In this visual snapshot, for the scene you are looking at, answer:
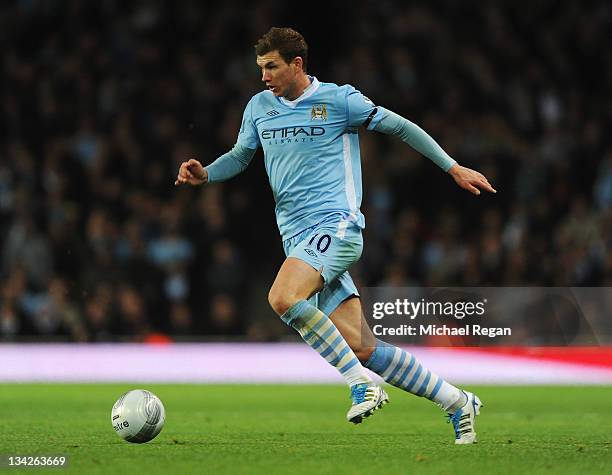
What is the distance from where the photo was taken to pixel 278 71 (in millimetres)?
6758

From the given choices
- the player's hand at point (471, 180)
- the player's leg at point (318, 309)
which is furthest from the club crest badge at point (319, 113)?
the player's hand at point (471, 180)

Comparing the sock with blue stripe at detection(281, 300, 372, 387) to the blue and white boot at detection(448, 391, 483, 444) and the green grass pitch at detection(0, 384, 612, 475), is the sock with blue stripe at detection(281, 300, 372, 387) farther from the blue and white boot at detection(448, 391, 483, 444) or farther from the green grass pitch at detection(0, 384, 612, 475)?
the blue and white boot at detection(448, 391, 483, 444)

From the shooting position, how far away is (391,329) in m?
7.52

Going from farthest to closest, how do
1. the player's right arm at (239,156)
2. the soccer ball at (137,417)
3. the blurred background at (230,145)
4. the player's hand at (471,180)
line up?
the blurred background at (230,145) < the player's right arm at (239,156) < the soccer ball at (137,417) < the player's hand at (471,180)

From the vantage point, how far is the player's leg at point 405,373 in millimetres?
6605

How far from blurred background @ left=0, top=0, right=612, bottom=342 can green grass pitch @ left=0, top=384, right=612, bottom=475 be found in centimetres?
278

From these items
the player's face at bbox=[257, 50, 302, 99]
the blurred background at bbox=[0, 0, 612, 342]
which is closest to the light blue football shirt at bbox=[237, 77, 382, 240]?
the player's face at bbox=[257, 50, 302, 99]

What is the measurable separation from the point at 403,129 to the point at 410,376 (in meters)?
1.30

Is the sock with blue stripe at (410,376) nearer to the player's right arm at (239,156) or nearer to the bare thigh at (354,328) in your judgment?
the bare thigh at (354,328)

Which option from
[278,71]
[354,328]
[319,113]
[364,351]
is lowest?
[364,351]

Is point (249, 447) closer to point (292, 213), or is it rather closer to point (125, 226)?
point (292, 213)

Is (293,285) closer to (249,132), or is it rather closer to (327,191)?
(327,191)

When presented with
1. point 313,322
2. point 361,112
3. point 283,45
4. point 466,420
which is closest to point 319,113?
point 361,112

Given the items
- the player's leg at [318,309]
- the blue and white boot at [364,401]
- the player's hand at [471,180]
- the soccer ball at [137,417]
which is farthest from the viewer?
the soccer ball at [137,417]
